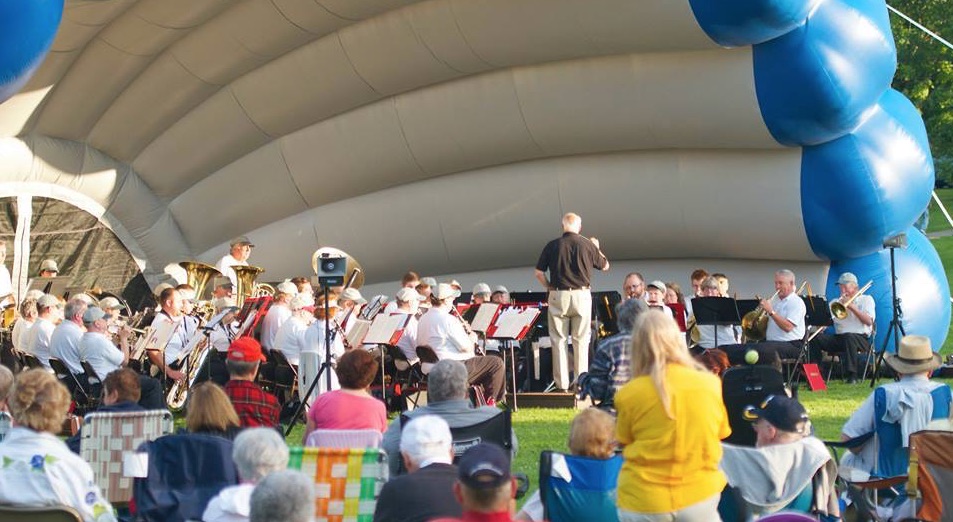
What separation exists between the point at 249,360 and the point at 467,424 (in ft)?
6.18

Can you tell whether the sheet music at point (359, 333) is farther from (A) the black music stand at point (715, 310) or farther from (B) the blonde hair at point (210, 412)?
(B) the blonde hair at point (210, 412)

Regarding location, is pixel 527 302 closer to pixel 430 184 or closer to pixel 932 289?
pixel 430 184

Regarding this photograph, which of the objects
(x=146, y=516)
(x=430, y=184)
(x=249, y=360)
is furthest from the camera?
(x=430, y=184)

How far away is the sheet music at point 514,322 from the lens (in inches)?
506

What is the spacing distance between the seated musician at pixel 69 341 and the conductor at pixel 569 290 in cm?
439

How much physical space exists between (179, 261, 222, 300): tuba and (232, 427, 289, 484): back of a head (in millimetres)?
12926

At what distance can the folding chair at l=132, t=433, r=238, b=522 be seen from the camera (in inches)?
240

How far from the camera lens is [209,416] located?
664cm

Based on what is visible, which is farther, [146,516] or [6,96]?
[6,96]

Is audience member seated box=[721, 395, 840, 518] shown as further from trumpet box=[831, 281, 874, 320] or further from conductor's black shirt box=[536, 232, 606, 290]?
trumpet box=[831, 281, 874, 320]

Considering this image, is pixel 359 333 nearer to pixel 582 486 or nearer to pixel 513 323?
pixel 513 323

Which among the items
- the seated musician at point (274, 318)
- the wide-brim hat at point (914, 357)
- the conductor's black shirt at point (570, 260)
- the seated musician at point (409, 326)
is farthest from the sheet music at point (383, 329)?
the wide-brim hat at point (914, 357)

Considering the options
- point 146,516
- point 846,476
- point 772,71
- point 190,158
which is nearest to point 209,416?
point 146,516

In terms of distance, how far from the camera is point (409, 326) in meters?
13.3
